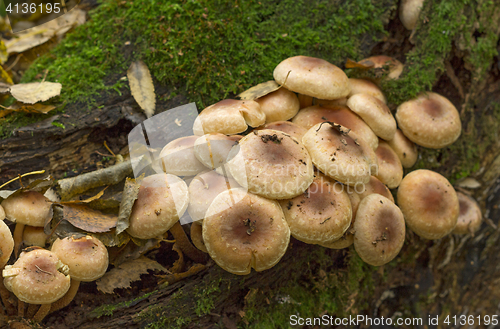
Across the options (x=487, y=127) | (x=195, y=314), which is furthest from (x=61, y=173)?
(x=487, y=127)

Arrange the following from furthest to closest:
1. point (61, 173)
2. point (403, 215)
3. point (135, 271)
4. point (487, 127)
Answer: point (487, 127), point (403, 215), point (61, 173), point (135, 271)

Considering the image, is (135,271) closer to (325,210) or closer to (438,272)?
(325,210)

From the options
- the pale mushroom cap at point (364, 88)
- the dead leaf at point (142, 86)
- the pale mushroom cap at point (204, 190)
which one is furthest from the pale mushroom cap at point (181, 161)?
the pale mushroom cap at point (364, 88)

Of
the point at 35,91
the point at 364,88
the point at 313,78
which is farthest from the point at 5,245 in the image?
the point at 364,88

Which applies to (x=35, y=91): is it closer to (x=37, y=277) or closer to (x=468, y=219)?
(x=37, y=277)

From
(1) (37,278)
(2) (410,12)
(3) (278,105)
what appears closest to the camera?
(1) (37,278)

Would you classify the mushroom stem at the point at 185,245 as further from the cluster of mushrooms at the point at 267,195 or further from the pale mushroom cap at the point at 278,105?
the pale mushroom cap at the point at 278,105
